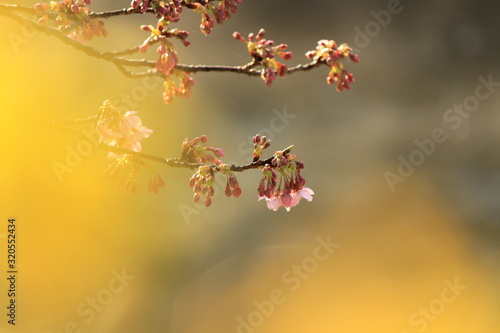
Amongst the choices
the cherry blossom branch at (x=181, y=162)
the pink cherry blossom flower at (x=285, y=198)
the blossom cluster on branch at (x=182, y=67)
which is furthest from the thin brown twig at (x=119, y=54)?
the pink cherry blossom flower at (x=285, y=198)

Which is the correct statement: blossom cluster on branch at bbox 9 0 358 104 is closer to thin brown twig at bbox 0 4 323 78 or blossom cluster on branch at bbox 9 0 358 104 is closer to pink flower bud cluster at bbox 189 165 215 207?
thin brown twig at bbox 0 4 323 78

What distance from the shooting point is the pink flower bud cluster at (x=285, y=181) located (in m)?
2.03

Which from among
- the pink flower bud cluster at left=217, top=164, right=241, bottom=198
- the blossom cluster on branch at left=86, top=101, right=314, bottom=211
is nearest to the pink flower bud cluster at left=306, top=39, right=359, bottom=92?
the blossom cluster on branch at left=86, top=101, right=314, bottom=211

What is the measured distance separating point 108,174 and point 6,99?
52cm

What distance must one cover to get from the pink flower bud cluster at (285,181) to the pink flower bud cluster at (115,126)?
654 mm

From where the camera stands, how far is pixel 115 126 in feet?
7.57

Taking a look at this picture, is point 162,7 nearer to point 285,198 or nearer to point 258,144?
point 258,144

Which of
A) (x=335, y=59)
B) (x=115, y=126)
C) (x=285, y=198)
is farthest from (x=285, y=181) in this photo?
(x=115, y=126)

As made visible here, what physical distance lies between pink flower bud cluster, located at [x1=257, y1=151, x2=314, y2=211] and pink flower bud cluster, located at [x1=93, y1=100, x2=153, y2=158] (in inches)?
25.7

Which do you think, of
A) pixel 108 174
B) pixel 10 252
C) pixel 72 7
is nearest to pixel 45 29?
pixel 72 7

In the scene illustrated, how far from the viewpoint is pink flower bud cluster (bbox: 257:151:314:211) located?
203 cm

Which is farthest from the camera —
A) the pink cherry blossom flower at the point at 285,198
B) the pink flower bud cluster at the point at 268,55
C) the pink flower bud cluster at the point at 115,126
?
the pink flower bud cluster at the point at 115,126

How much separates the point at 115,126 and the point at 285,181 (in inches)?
30.4

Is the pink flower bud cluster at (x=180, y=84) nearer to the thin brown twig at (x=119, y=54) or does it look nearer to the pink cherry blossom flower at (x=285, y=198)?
the thin brown twig at (x=119, y=54)
